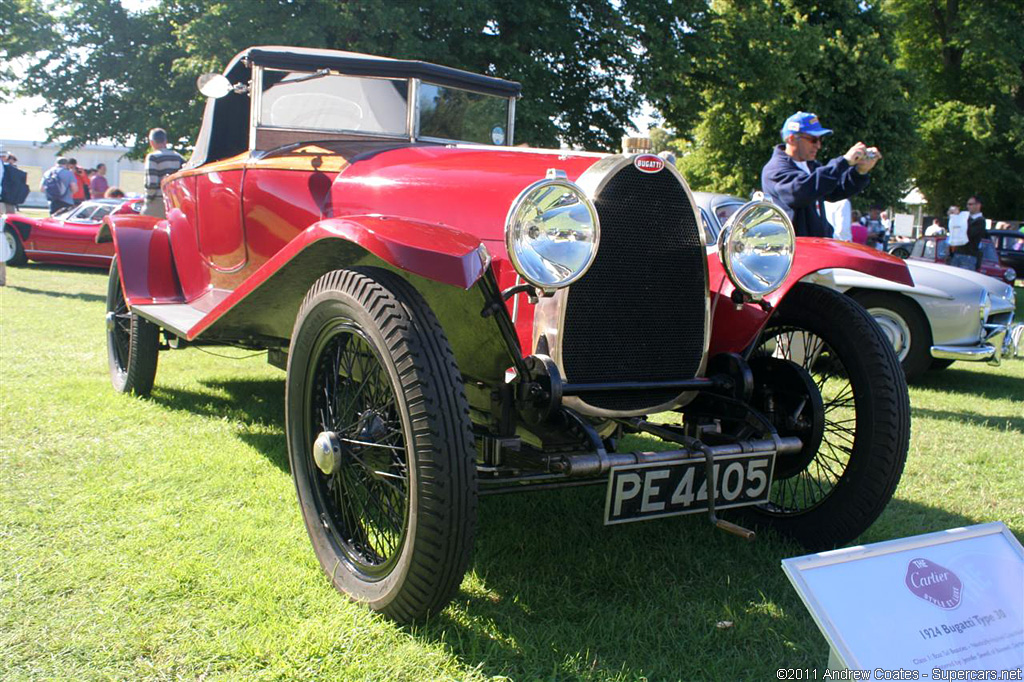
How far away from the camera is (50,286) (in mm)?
10398

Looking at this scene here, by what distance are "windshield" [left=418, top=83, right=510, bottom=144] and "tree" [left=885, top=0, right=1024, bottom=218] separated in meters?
18.5

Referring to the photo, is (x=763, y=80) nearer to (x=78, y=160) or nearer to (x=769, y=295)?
(x=769, y=295)

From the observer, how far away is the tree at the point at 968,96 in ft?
68.4

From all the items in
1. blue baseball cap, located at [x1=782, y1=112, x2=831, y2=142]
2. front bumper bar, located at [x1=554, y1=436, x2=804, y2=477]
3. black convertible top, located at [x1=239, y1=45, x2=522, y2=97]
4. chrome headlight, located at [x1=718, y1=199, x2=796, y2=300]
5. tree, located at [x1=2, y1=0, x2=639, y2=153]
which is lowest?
front bumper bar, located at [x1=554, y1=436, x2=804, y2=477]

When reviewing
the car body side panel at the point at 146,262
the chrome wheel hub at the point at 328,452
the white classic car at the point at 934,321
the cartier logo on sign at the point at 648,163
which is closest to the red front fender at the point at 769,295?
the cartier logo on sign at the point at 648,163

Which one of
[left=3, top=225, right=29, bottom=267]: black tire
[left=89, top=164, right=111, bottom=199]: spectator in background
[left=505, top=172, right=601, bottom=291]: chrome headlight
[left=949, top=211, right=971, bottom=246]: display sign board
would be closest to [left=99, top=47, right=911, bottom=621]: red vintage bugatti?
[left=505, top=172, right=601, bottom=291]: chrome headlight

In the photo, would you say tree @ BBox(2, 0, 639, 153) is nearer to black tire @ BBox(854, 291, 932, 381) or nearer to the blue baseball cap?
black tire @ BBox(854, 291, 932, 381)

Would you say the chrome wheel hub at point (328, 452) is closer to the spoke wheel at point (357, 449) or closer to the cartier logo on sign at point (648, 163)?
the spoke wheel at point (357, 449)

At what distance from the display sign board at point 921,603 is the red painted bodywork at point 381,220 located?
1.00 m

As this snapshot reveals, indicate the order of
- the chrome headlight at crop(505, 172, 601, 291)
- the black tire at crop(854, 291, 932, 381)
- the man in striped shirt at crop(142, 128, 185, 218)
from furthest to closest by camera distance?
the man in striped shirt at crop(142, 128, 185, 218) < the black tire at crop(854, 291, 932, 381) < the chrome headlight at crop(505, 172, 601, 291)

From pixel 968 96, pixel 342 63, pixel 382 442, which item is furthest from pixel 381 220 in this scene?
pixel 968 96

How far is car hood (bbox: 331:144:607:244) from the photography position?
268cm

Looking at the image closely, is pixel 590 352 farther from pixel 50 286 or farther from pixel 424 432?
pixel 50 286

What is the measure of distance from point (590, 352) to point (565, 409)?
0.19 metres
